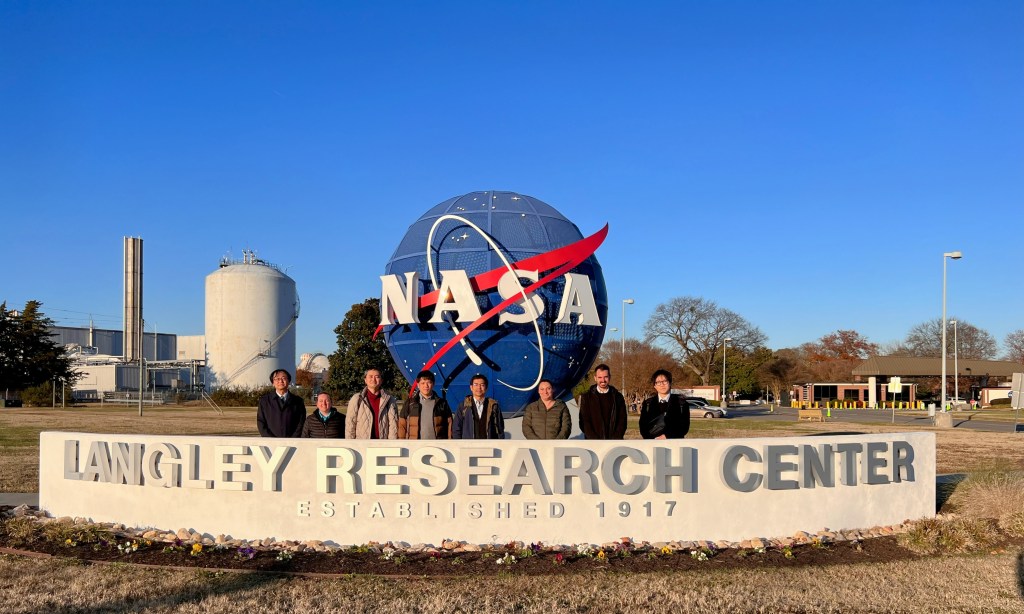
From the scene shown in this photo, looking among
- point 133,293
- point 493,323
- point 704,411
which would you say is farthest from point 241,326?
point 493,323

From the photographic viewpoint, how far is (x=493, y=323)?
15.3 meters

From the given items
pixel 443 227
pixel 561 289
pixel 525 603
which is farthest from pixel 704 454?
pixel 443 227

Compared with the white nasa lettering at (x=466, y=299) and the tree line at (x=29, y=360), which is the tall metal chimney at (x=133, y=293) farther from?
the white nasa lettering at (x=466, y=299)

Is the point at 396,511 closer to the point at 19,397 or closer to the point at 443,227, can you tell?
the point at 443,227

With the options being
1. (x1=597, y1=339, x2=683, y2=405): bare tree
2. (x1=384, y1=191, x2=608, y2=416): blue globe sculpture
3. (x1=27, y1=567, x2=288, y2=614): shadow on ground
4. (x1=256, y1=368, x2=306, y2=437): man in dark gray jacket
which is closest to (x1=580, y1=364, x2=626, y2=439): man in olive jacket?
(x1=256, y1=368, x2=306, y2=437): man in dark gray jacket

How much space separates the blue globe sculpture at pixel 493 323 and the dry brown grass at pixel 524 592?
796 cm

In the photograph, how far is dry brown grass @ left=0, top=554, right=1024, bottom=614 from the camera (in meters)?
6.79

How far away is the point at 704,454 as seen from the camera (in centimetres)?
912

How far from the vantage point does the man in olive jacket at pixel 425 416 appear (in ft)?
32.9

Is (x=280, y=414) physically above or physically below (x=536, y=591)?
above

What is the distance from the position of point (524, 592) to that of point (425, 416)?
323 centimetres

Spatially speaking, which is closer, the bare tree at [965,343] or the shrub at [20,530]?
the shrub at [20,530]

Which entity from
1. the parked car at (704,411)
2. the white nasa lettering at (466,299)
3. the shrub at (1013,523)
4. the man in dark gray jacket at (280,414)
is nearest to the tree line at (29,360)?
the parked car at (704,411)

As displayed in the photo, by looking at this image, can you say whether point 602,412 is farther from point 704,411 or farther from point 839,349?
point 839,349
